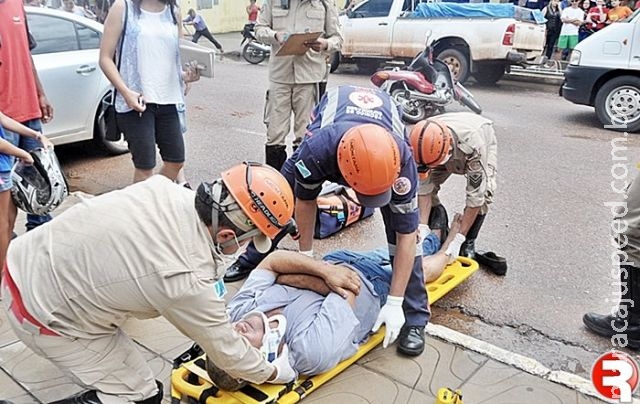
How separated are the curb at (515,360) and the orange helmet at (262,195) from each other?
1.45 metres

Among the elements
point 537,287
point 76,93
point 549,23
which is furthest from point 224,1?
point 537,287

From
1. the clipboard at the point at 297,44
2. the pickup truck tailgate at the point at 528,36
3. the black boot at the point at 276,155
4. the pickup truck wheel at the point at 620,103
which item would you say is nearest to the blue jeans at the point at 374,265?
the black boot at the point at 276,155

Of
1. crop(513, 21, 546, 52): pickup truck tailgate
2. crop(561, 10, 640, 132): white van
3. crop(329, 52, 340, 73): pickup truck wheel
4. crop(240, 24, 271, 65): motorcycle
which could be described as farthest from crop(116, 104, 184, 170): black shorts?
crop(240, 24, 271, 65): motorcycle

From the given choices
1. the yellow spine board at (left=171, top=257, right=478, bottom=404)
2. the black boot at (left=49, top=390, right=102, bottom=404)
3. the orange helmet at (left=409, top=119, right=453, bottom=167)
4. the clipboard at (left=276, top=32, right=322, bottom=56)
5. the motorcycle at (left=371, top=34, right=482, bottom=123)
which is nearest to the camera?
the black boot at (left=49, top=390, right=102, bottom=404)

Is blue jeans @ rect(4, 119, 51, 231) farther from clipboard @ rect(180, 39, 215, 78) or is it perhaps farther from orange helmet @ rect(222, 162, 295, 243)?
orange helmet @ rect(222, 162, 295, 243)

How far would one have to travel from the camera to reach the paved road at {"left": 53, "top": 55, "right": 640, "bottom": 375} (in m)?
3.44

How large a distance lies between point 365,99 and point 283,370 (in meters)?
1.32

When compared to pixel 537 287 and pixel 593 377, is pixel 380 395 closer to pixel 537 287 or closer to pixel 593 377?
pixel 593 377

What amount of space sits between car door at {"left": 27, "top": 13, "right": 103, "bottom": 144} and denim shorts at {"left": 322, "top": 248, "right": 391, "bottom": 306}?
347 cm

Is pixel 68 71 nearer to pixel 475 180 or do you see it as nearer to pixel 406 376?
pixel 475 180

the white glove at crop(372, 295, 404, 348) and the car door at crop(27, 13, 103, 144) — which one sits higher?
the car door at crop(27, 13, 103, 144)

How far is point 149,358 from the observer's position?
297cm

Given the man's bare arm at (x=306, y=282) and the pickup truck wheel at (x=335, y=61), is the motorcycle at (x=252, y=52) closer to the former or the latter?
the pickup truck wheel at (x=335, y=61)

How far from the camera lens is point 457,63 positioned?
436 inches
